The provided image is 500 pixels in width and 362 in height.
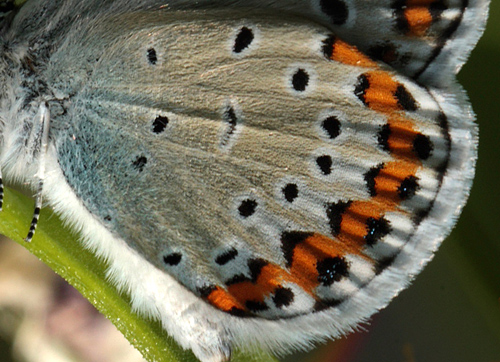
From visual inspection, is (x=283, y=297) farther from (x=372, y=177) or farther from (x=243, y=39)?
(x=243, y=39)

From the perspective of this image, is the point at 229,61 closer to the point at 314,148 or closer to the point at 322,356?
the point at 314,148

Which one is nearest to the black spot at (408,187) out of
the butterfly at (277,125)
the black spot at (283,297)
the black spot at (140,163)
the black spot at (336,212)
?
the butterfly at (277,125)

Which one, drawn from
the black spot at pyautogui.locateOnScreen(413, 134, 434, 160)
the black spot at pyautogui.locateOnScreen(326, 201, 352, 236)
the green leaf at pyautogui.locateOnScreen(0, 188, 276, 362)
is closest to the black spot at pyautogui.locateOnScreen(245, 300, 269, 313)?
the green leaf at pyautogui.locateOnScreen(0, 188, 276, 362)

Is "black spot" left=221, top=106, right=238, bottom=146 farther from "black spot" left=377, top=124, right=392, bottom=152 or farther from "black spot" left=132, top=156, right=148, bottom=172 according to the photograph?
"black spot" left=377, top=124, right=392, bottom=152

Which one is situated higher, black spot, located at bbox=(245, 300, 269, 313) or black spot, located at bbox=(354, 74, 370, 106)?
black spot, located at bbox=(354, 74, 370, 106)

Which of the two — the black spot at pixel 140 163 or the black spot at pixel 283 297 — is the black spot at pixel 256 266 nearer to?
the black spot at pixel 283 297

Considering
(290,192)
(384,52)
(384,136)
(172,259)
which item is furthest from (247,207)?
(384,52)
